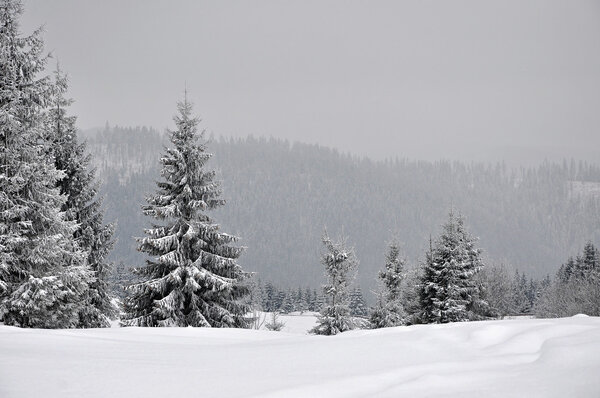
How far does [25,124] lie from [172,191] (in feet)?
16.9

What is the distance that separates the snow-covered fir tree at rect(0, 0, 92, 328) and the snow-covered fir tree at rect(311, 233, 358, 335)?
12.0 meters

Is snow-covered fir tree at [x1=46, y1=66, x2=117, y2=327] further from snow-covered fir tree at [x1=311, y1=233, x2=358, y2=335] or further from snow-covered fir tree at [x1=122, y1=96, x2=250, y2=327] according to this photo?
snow-covered fir tree at [x1=311, y1=233, x2=358, y2=335]

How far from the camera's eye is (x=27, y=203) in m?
11.7

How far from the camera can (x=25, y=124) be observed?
11.8 meters

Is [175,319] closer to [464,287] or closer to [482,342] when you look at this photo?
[482,342]

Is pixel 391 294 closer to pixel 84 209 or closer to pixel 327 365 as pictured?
pixel 84 209

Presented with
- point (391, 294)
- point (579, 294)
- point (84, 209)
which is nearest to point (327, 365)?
point (84, 209)

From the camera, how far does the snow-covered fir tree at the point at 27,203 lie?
36.3ft

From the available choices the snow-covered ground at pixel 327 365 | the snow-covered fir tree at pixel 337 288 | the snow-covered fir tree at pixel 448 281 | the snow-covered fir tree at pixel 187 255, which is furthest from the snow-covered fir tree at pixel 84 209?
the snow-covered fir tree at pixel 448 281

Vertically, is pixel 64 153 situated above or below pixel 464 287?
above

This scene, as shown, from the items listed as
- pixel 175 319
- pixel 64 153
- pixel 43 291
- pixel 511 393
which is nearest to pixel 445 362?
pixel 511 393

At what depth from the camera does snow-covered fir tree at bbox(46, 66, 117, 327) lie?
15.9 metres

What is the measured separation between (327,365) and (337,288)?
17.9 meters

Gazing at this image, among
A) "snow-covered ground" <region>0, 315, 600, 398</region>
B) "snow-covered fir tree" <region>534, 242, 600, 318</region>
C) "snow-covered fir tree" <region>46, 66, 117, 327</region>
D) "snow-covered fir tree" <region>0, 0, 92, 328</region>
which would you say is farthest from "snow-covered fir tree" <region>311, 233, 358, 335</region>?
"snow-covered fir tree" <region>534, 242, 600, 318</region>
